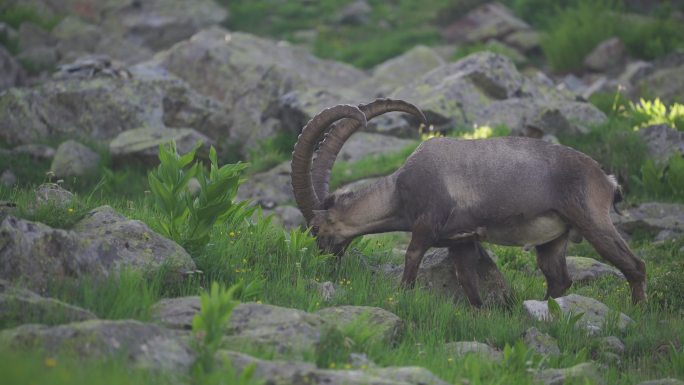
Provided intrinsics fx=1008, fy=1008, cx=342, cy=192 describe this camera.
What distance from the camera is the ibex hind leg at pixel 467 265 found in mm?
10367

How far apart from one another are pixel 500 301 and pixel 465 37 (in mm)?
20362

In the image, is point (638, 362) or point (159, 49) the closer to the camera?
point (638, 362)

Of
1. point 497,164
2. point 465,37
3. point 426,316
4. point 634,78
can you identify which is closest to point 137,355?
point 426,316

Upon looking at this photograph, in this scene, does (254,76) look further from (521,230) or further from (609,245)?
(609,245)

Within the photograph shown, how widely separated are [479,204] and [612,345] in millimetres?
2124

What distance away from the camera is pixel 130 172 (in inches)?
674

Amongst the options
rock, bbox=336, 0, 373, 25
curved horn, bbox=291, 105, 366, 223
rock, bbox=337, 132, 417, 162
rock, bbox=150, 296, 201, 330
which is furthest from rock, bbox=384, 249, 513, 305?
rock, bbox=336, 0, 373, 25

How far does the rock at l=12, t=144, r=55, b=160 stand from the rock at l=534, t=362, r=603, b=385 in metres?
11.7

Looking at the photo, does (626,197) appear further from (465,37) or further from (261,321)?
(465,37)

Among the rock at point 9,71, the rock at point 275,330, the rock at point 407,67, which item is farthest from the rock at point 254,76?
the rock at point 275,330

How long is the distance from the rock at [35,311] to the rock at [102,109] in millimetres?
11580

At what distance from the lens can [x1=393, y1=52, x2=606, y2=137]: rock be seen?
17.0 metres

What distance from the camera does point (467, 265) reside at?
10.5 m

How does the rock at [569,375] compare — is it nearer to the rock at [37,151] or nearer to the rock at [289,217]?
the rock at [289,217]
